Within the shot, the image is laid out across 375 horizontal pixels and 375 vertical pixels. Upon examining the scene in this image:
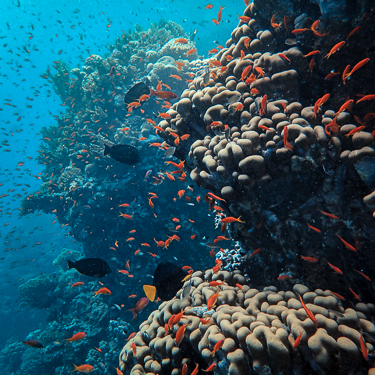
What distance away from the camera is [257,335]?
7.85 feet

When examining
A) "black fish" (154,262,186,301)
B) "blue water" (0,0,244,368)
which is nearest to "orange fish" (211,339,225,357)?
"black fish" (154,262,186,301)

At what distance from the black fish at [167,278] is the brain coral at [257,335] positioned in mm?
335

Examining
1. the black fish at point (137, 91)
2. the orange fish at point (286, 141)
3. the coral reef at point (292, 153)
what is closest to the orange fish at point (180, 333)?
the coral reef at point (292, 153)

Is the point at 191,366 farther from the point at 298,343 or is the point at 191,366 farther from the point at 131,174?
the point at 131,174

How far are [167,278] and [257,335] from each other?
188 cm

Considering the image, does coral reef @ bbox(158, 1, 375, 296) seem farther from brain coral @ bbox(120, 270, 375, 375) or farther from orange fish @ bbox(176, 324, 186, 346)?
orange fish @ bbox(176, 324, 186, 346)

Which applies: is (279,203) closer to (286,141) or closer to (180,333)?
(286,141)

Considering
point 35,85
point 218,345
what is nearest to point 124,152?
point 218,345

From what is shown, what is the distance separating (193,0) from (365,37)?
208 ft

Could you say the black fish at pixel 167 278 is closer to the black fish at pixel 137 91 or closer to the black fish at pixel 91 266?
Answer: the black fish at pixel 91 266

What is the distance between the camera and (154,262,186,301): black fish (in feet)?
12.4

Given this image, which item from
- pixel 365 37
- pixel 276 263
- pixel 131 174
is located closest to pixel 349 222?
pixel 276 263

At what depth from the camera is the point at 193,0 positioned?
4978 centimetres

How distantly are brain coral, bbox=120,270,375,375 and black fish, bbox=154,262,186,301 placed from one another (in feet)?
1.10
